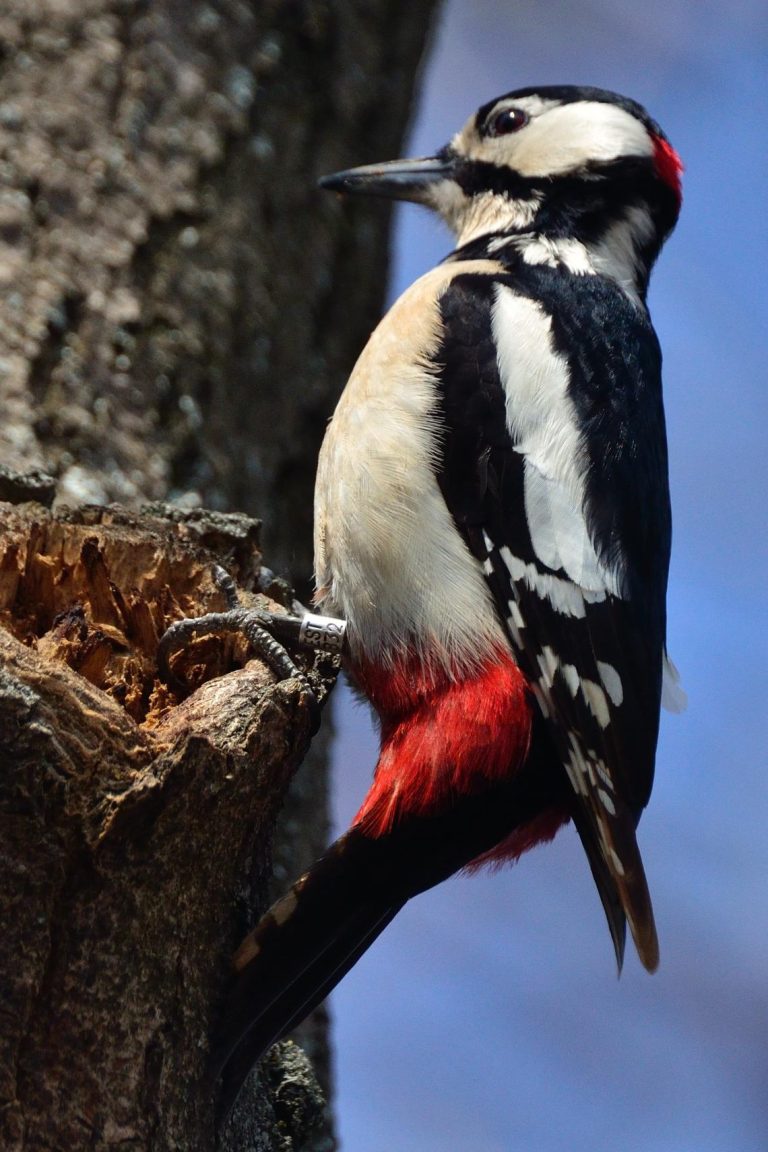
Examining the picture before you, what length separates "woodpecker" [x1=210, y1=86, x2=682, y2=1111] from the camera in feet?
6.37

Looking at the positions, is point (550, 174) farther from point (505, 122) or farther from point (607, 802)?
point (607, 802)

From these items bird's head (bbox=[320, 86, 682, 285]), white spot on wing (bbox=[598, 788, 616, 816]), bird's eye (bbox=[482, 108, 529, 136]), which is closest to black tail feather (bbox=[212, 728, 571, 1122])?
white spot on wing (bbox=[598, 788, 616, 816])

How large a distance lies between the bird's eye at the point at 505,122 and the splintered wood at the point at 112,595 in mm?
1514

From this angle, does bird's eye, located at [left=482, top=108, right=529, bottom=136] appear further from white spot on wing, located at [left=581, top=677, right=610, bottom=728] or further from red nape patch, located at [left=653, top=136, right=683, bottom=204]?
white spot on wing, located at [left=581, top=677, right=610, bottom=728]

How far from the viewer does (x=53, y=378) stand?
8.11ft

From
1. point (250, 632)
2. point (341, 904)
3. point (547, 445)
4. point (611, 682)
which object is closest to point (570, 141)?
point (547, 445)

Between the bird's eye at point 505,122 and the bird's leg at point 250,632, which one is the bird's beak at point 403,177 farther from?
the bird's leg at point 250,632

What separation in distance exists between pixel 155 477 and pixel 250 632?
0.79 meters

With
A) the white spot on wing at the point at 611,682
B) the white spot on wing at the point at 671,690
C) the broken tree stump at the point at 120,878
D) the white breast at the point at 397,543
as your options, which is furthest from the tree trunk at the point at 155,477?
the white spot on wing at the point at 671,690

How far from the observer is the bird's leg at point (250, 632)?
169 centimetres

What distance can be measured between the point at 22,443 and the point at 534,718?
981 millimetres

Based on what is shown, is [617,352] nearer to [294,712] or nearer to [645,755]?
[645,755]

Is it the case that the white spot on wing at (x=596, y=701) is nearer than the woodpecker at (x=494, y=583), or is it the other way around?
the woodpecker at (x=494, y=583)

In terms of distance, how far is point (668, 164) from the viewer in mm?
2943
